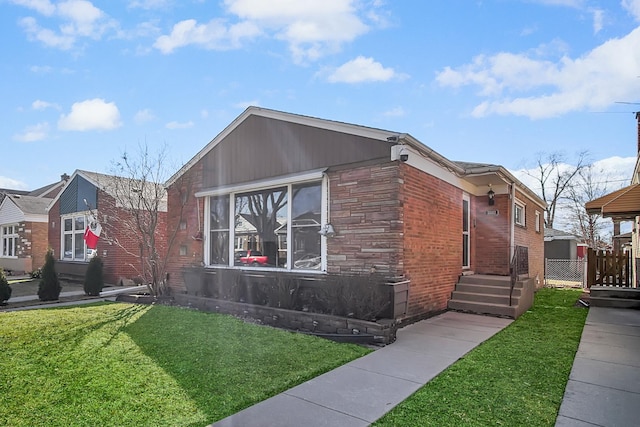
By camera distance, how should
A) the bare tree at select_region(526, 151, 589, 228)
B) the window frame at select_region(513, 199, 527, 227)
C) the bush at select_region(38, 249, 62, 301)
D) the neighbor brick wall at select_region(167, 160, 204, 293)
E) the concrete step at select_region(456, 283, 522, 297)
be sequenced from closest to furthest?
the concrete step at select_region(456, 283, 522, 297), the bush at select_region(38, 249, 62, 301), the neighbor brick wall at select_region(167, 160, 204, 293), the window frame at select_region(513, 199, 527, 227), the bare tree at select_region(526, 151, 589, 228)

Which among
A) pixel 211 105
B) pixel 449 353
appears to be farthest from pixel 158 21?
pixel 449 353

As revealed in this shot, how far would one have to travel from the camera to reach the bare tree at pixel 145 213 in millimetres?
10852

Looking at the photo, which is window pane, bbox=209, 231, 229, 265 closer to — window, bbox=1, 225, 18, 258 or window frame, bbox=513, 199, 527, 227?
window frame, bbox=513, 199, 527, 227

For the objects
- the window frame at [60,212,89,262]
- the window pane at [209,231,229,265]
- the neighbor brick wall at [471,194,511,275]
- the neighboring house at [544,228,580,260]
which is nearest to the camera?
the window pane at [209,231,229,265]

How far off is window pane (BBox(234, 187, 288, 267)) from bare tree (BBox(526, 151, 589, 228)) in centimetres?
3224

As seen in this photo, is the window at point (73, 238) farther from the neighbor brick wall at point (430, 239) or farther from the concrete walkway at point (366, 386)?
the concrete walkway at point (366, 386)

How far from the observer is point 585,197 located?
109 feet

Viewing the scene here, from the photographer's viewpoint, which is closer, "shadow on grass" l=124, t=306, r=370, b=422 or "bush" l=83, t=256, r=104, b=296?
"shadow on grass" l=124, t=306, r=370, b=422

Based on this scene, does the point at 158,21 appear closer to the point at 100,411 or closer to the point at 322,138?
the point at 322,138

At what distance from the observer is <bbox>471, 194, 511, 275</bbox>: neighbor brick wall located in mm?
10539

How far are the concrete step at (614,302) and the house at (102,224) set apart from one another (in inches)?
509

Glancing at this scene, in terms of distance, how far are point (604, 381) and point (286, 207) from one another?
6357 mm

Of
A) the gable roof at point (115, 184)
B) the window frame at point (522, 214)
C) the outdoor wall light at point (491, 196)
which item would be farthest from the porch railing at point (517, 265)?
the gable roof at point (115, 184)

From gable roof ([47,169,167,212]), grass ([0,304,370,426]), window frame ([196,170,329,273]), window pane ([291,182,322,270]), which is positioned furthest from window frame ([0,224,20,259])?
window pane ([291,182,322,270])
